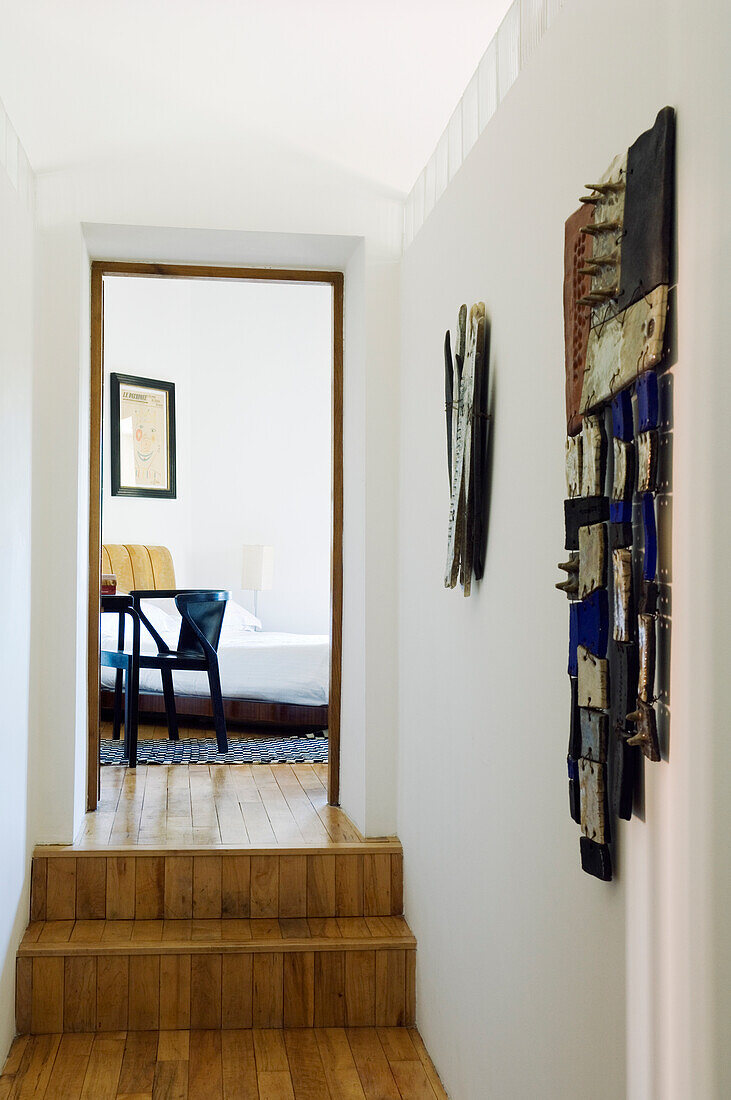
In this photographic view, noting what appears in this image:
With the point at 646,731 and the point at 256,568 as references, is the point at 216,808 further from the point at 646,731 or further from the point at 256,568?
the point at 256,568

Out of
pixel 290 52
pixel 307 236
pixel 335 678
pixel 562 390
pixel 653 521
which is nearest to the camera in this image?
pixel 653 521

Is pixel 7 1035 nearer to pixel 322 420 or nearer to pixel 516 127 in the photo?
pixel 516 127

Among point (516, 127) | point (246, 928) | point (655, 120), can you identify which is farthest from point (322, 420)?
point (655, 120)

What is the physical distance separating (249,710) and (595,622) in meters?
4.39

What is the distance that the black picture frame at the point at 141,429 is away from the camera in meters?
7.13

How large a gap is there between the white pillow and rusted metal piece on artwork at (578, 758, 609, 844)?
17.8 ft

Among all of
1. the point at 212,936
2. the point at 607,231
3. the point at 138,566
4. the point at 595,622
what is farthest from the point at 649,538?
the point at 138,566

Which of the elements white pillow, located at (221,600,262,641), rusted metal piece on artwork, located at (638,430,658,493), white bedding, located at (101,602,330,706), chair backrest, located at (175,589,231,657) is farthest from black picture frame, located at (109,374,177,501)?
rusted metal piece on artwork, located at (638,430,658,493)

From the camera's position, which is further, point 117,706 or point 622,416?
point 117,706

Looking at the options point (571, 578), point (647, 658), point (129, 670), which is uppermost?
point (571, 578)

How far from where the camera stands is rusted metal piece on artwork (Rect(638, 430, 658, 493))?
1368mm

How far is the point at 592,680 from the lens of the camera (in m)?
1.55

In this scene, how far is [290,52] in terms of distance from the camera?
3.24m

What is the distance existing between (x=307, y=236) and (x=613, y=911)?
2.54 metres
